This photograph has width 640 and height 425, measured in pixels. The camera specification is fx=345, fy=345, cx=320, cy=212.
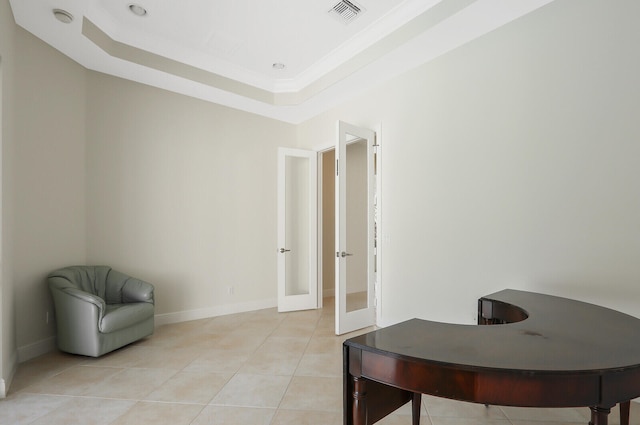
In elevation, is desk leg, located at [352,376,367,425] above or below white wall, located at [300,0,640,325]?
below

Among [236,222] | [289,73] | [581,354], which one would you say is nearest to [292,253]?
[236,222]

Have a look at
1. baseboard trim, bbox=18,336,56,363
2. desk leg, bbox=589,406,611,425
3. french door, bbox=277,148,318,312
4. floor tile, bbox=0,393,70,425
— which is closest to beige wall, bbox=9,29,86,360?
baseboard trim, bbox=18,336,56,363

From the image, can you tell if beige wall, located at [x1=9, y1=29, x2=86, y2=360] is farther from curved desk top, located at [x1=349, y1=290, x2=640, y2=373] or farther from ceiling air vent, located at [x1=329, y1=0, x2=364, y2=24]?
curved desk top, located at [x1=349, y1=290, x2=640, y2=373]

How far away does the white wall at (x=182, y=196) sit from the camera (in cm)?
394

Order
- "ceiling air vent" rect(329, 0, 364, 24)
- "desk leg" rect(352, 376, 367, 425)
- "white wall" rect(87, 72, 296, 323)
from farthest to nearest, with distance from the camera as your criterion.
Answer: "white wall" rect(87, 72, 296, 323) → "ceiling air vent" rect(329, 0, 364, 24) → "desk leg" rect(352, 376, 367, 425)

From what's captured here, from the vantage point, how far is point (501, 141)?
281cm

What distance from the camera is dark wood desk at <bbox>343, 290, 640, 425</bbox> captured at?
1.10m

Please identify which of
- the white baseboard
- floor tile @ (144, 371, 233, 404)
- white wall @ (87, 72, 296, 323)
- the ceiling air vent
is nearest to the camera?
floor tile @ (144, 371, 233, 404)

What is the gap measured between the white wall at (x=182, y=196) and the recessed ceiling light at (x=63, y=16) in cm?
97

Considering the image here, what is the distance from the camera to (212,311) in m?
4.60

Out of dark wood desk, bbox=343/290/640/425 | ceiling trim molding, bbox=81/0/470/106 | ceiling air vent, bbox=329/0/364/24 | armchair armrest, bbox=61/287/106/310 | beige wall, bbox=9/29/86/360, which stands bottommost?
armchair armrest, bbox=61/287/106/310

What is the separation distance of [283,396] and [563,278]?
7.00 feet

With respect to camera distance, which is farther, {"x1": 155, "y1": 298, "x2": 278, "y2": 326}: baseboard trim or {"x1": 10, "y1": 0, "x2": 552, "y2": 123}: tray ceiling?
{"x1": 155, "y1": 298, "x2": 278, "y2": 326}: baseboard trim

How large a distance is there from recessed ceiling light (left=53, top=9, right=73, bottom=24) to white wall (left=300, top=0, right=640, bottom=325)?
3.03 meters
